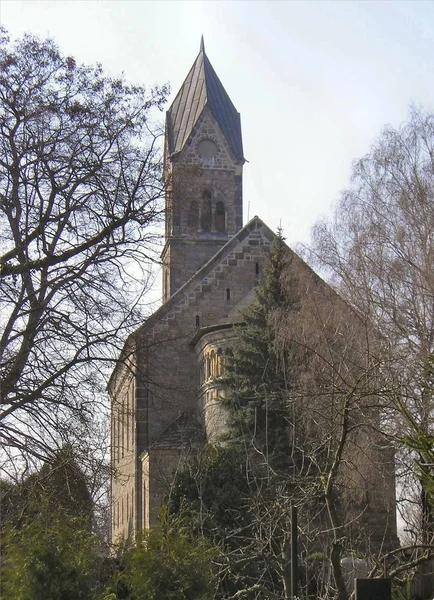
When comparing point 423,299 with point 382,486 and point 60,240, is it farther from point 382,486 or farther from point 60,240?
point 60,240

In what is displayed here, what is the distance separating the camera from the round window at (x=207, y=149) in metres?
56.3

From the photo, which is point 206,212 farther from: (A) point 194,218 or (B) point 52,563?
(B) point 52,563

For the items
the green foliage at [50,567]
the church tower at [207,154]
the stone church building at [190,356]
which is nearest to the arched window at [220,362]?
the stone church building at [190,356]

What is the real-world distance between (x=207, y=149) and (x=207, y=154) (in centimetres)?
26

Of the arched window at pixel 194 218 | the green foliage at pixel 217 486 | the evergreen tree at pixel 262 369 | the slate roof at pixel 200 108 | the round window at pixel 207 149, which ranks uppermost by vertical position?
the slate roof at pixel 200 108

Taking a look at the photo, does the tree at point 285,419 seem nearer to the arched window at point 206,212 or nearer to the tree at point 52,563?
the tree at point 52,563

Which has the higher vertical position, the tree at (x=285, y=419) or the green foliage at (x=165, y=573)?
the tree at (x=285, y=419)

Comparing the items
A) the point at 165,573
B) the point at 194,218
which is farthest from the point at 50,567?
the point at 194,218

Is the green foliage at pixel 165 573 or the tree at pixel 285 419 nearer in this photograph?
the green foliage at pixel 165 573

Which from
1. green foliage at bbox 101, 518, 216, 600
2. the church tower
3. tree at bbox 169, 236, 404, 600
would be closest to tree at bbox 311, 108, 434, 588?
tree at bbox 169, 236, 404, 600

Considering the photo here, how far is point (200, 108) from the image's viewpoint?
56.7 m

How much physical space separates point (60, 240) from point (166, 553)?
7.09m

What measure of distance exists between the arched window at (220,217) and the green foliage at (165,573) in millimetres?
43194

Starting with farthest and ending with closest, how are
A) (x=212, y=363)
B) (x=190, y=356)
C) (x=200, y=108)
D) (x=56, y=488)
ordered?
1. (x=200, y=108)
2. (x=190, y=356)
3. (x=212, y=363)
4. (x=56, y=488)
